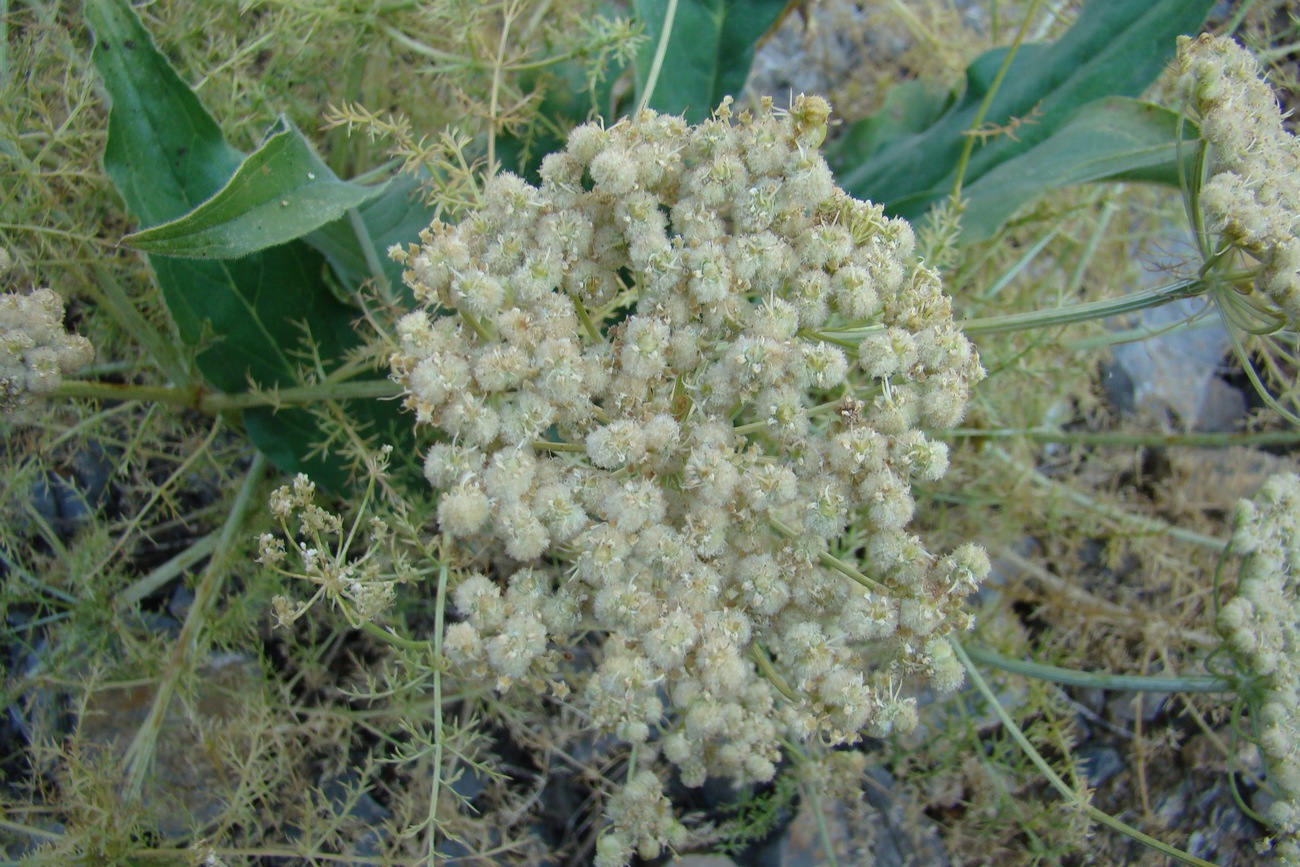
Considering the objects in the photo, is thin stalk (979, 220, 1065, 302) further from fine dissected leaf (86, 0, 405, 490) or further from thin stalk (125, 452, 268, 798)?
thin stalk (125, 452, 268, 798)

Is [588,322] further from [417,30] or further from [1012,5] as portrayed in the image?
[1012,5]

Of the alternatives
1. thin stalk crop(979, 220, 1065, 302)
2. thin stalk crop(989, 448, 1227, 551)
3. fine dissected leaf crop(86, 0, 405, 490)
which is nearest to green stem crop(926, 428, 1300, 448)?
thin stalk crop(989, 448, 1227, 551)

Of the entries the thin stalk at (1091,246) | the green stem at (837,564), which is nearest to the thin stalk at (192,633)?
the green stem at (837,564)

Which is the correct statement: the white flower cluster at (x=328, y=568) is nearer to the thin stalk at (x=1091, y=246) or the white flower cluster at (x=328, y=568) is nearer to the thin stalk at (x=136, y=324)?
the thin stalk at (x=136, y=324)

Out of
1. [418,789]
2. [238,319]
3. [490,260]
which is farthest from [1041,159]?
[418,789]

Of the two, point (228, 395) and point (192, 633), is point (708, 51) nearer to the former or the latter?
point (228, 395)

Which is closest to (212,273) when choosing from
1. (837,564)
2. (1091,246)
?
(837,564)
